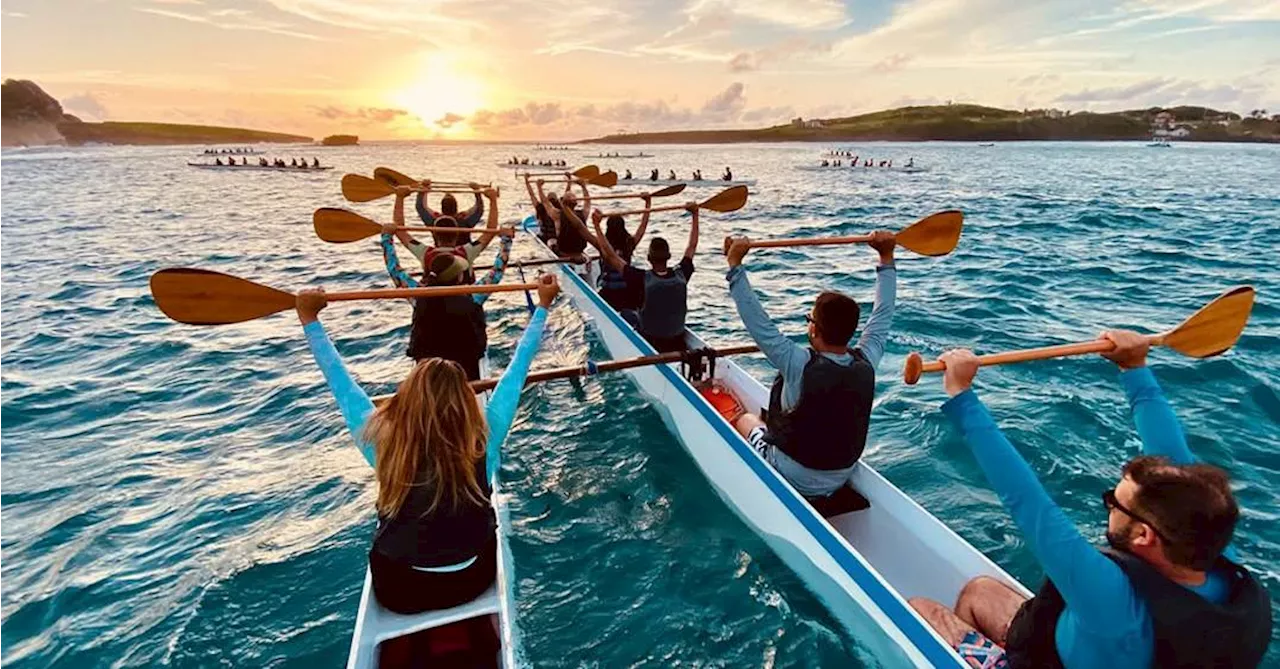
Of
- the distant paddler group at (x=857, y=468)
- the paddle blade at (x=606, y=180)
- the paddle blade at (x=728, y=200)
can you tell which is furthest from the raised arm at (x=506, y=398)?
the paddle blade at (x=606, y=180)

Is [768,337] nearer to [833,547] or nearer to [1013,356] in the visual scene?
[833,547]

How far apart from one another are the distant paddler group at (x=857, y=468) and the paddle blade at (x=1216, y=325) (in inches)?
0.5

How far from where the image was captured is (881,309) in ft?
17.3

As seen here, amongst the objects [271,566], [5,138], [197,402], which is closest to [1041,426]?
[271,566]

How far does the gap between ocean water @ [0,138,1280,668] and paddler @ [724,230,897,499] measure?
Result: 36.6 inches

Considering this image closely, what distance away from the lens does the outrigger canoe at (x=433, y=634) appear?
3.48m

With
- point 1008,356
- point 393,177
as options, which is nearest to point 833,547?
point 1008,356

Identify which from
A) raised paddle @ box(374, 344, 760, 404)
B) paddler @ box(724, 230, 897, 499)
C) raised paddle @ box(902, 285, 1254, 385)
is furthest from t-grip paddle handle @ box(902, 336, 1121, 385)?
raised paddle @ box(374, 344, 760, 404)

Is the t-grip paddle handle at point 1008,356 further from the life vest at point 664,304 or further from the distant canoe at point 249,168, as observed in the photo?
the distant canoe at point 249,168

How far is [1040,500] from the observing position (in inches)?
94.4

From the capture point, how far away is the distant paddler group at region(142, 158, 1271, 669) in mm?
2158

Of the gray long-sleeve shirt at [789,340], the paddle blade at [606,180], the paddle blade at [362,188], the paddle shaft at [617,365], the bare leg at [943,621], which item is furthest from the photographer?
the paddle blade at [606,180]

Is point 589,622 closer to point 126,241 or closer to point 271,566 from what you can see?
point 271,566

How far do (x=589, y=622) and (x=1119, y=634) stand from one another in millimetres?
3467
